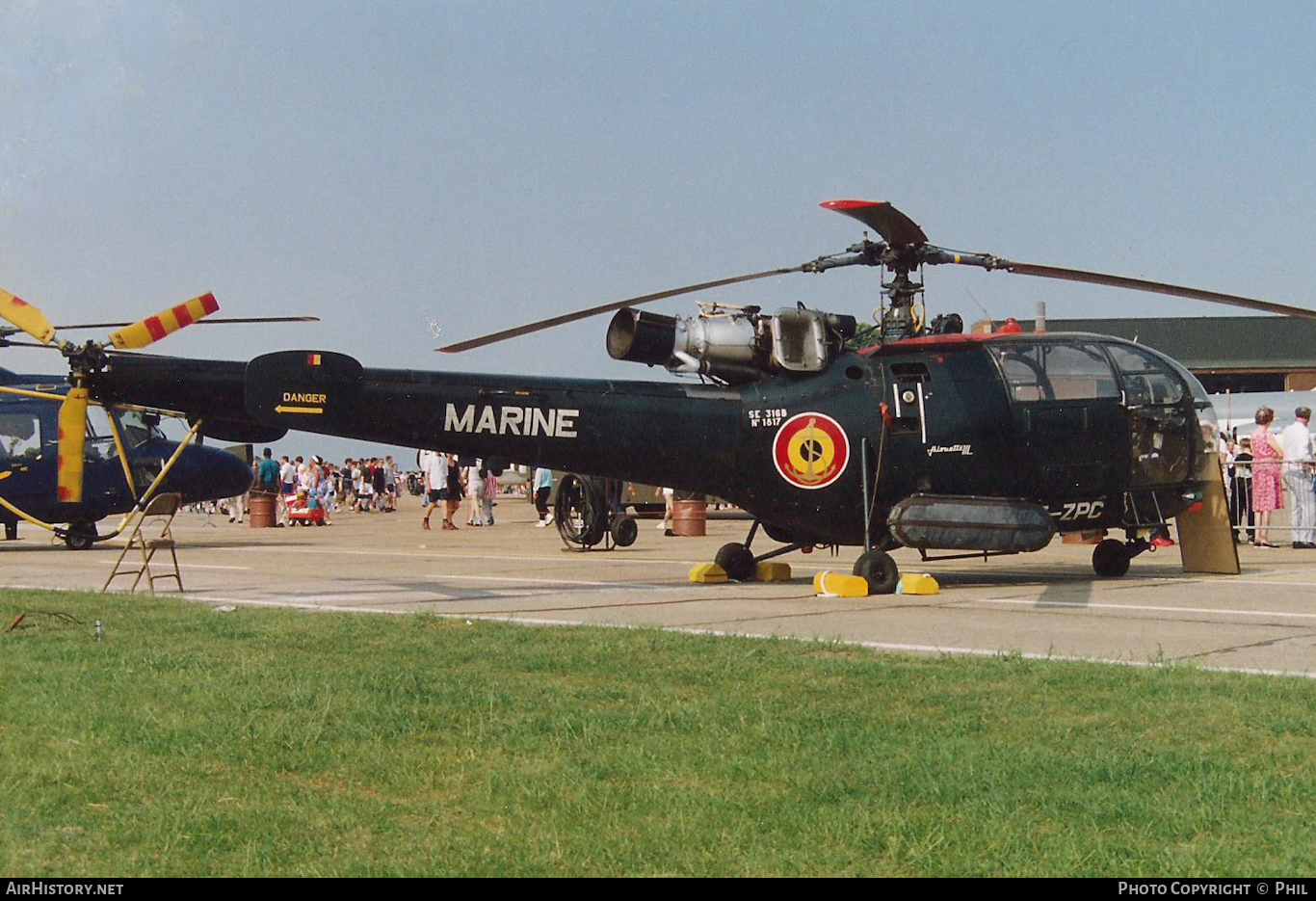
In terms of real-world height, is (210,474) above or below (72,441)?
below

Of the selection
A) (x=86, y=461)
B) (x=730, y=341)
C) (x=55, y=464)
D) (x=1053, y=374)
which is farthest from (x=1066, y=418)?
(x=86, y=461)

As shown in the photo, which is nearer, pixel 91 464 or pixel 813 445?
pixel 813 445

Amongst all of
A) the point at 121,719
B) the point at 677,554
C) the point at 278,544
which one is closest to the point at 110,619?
the point at 121,719

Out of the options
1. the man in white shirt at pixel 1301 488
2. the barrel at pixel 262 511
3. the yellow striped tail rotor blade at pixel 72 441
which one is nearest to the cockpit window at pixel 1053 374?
the man in white shirt at pixel 1301 488

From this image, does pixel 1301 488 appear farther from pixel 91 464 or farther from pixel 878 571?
pixel 91 464

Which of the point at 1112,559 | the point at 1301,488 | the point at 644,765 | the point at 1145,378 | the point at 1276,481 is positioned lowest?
the point at 644,765

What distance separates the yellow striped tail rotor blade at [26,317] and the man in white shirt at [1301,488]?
17661 mm

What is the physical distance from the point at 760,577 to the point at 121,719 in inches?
405

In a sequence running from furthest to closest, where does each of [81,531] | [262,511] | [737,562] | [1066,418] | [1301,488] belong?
[262,511] → [81,531] → [1301,488] → [737,562] → [1066,418]

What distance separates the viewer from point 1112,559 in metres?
16.1

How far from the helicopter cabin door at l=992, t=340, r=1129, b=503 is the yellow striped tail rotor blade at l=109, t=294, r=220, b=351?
26.2 feet

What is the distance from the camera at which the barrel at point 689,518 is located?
97.1 ft

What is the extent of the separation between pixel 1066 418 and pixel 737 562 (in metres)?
3.91

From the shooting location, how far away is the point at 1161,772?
557cm
